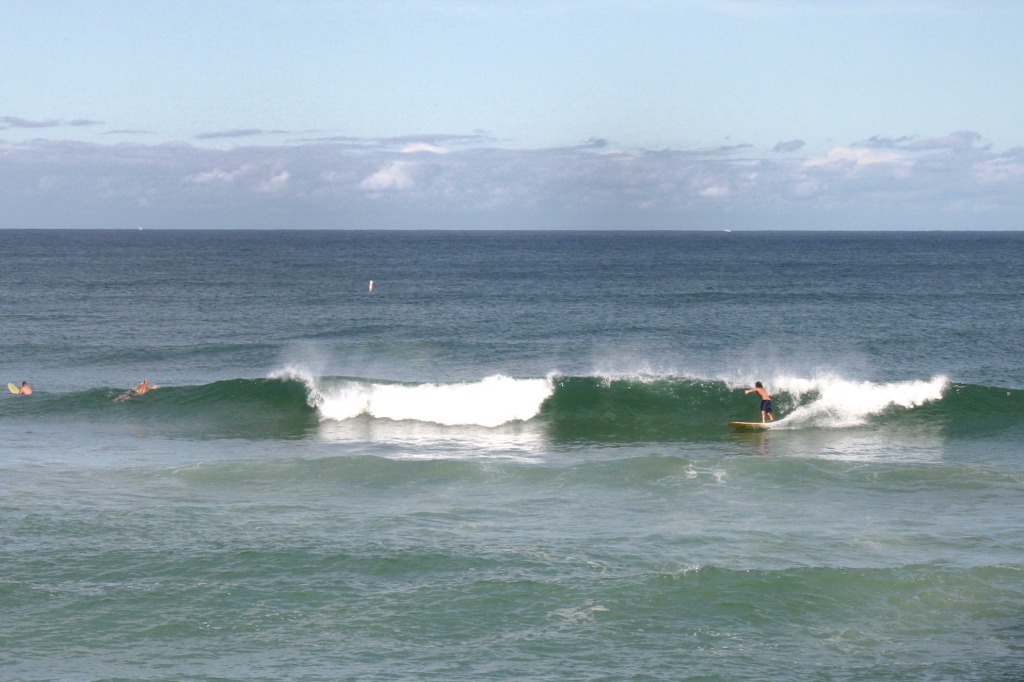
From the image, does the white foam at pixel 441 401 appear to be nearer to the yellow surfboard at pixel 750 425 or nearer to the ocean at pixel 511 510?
the ocean at pixel 511 510

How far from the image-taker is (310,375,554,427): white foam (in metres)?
34.6

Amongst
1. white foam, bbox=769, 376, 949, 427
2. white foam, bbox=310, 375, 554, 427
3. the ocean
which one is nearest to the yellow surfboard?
the ocean

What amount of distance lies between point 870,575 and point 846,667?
355cm

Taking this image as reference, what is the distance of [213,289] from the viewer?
85.0m

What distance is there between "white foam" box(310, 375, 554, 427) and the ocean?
0.35ft

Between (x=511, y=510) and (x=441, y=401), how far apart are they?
12746 millimetres

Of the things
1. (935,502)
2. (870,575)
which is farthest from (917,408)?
(870,575)

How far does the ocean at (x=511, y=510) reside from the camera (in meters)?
16.1

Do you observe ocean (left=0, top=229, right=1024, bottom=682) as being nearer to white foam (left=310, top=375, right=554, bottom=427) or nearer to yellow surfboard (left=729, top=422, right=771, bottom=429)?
white foam (left=310, top=375, right=554, bottom=427)

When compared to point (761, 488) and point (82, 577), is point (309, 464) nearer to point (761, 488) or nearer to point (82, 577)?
point (82, 577)

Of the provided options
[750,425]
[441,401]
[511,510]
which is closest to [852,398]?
[750,425]

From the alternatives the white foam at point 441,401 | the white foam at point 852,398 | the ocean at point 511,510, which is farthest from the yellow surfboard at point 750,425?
the white foam at point 441,401

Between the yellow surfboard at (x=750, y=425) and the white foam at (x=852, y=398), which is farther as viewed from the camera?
the white foam at (x=852, y=398)

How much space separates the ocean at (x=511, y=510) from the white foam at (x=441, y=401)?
0.35 ft
